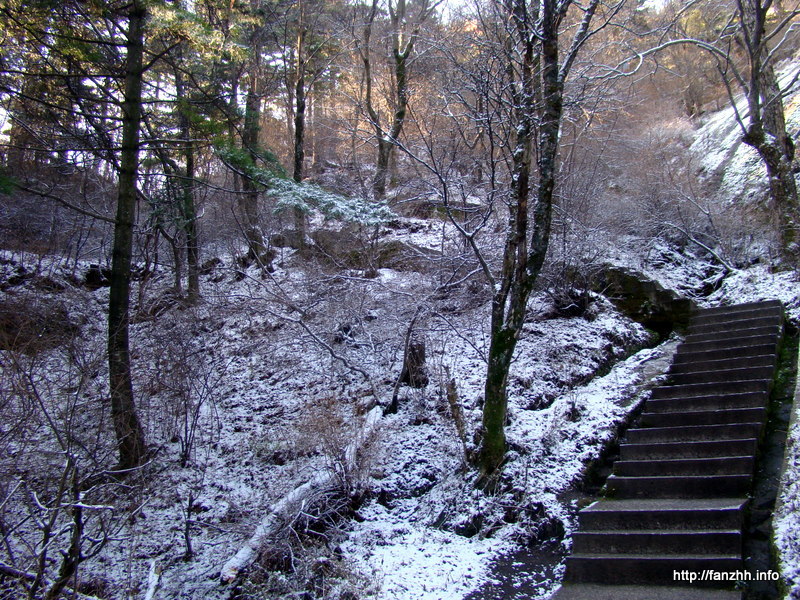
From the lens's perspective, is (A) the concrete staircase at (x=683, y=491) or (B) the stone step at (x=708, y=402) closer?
(A) the concrete staircase at (x=683, y=491)

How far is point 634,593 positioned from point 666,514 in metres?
0.87

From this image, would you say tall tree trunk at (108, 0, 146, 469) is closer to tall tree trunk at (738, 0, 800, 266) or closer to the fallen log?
the fallen log

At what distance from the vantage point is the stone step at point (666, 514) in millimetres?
4691

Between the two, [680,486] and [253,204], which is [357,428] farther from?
[253,204]

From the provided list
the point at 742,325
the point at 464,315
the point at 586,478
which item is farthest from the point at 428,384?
the point at 742,325

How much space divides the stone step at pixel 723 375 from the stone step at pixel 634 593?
3.50 meters

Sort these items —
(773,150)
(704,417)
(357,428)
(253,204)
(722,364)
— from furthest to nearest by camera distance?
(253,204)
(773,150)
(722,364)
(357,428)
(704,417)

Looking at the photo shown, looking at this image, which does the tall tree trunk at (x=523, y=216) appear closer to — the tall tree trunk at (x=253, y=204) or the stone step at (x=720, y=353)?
the stone step at (x=720, y=353)

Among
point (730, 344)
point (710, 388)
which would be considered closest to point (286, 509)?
point (710, 388)

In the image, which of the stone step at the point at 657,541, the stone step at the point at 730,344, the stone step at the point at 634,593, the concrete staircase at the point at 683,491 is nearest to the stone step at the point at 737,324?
the concrete staircase at the point at 683,491

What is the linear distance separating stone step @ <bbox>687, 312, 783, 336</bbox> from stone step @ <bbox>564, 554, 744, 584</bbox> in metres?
5.12

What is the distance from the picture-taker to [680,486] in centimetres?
538

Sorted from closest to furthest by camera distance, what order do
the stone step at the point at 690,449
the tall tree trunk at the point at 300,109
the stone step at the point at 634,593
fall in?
the stone step at the point at 634,593 → the stone step at the point at 690,449 → the tall tree trunk at the point at 300,109

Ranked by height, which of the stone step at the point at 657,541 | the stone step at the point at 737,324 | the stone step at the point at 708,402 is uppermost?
the stone step at the point at 737,324
